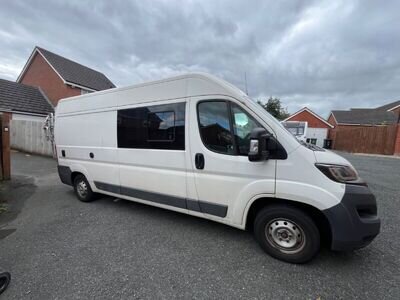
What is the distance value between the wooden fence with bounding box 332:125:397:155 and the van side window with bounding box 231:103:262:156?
1909 centimetres

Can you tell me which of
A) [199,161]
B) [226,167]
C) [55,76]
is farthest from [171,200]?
[55,76]

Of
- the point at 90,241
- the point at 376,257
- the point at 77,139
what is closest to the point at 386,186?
the point at 376,257

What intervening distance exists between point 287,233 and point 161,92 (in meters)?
2.77

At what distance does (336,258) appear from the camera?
2.67 m

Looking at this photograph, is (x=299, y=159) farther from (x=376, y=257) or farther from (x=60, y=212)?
(x=60, y=212)

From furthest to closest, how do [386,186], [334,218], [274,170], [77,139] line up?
[386,186], [77,139], [274,170], [334,218]

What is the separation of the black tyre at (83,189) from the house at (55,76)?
16.9 m

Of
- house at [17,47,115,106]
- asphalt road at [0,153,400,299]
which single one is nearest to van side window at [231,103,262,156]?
asphalt road at [0,153,400,299]

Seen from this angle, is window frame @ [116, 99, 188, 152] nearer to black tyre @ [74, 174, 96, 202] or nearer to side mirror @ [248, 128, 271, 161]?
side mirror @ [248, 128, 271, 161]

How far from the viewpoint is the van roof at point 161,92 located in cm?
289

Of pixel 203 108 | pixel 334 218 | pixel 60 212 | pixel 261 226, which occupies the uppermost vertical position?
pixel 203 108

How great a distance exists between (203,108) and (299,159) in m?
1.46

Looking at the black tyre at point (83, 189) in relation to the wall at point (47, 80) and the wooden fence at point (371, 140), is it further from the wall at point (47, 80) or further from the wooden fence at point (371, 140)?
the wooden fence at point (371, 140)

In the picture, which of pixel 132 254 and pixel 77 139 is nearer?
pixel 132 254
